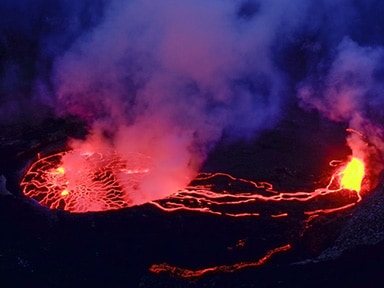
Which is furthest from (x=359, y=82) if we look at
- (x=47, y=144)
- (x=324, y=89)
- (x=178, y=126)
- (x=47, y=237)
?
(x=47, y=237)

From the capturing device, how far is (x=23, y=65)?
12734 millimetres

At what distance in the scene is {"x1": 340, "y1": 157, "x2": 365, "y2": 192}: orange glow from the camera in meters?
6.78

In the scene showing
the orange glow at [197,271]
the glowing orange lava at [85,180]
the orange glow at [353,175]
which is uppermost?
the glowing orange lava at [85,180]

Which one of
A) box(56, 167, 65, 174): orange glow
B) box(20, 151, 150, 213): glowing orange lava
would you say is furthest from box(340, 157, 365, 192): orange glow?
box(56, 167, 65, 174): orange glow

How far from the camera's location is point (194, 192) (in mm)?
6590

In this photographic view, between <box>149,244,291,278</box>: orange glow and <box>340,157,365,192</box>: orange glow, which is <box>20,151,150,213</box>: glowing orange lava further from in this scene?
<box>340,157,365,192</box>: orange glow

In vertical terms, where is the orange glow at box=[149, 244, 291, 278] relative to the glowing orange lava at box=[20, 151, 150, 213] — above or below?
below

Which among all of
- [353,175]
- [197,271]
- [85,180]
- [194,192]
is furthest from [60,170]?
[353,175]

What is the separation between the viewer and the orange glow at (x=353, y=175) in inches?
267

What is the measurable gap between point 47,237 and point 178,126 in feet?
11.3

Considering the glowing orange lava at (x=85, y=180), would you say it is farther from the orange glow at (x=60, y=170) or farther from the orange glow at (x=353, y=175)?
the orange glow at (x=353, y=175)

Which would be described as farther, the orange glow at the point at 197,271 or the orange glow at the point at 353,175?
the orange glow at the point at 353,175

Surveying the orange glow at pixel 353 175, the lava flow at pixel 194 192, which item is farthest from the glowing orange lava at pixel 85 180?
the orange glow at pixel 353 175

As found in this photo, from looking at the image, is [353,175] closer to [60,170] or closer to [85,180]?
[85,180]
